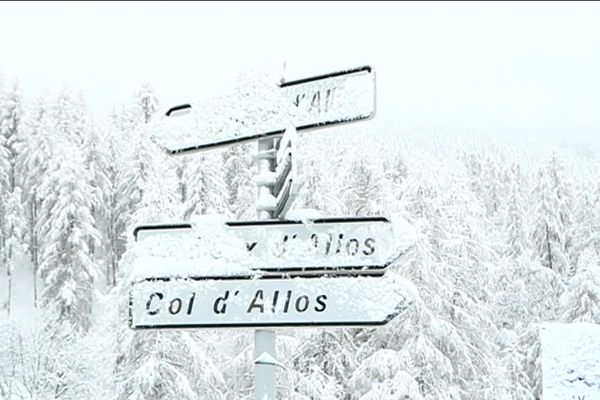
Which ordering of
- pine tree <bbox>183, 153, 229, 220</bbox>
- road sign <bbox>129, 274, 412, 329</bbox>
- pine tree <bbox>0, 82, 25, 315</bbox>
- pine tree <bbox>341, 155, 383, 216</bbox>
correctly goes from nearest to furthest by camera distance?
1. road sign <bbox>129, 274, 412, 329</bbox>
2. pine tree <bbox>341, 155, 383, 216</bbox>
3. pine tree <bbox>183, 153, 229, 220</bbox>
4. pine tree <bbox>0, 82, 25, 315</bbox>

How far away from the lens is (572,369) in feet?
38.6

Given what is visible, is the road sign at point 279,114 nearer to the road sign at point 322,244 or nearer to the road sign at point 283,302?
the road sign at point 322,244

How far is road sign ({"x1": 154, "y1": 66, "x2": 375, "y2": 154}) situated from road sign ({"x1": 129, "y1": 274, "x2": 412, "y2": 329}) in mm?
871

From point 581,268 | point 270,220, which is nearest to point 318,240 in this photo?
point 270,220

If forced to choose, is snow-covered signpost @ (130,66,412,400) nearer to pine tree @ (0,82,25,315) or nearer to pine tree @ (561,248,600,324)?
pine tree @ (561,248,600,324)

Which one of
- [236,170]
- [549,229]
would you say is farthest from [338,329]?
[549,229]

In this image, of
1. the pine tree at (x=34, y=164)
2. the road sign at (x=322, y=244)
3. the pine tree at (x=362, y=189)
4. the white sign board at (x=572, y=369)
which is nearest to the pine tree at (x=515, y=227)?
the pine tree at (x=362, y=189)

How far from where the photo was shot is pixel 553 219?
1592 inches

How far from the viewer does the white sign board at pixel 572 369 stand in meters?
11.6

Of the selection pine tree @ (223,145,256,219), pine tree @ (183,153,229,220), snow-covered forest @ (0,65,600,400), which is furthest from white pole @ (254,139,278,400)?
pine tree @ (223,145,256,219)

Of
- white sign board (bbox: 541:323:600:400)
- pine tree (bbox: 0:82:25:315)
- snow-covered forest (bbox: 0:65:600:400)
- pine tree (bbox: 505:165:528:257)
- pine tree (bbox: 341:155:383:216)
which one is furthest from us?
pine tree (bbox: 0:82:25:315)

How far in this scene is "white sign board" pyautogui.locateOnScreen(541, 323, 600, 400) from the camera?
457 inches

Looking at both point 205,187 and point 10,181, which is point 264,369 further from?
point 10,181

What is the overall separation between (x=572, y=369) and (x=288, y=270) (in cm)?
914
